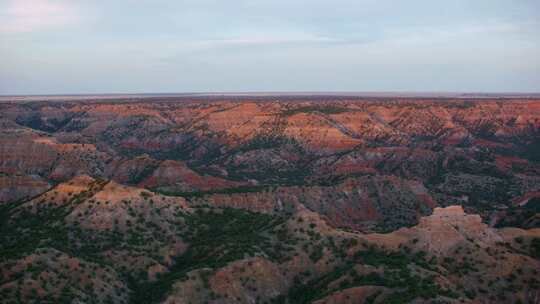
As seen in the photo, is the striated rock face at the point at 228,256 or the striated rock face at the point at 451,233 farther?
the striated rock face at the point at 451,233

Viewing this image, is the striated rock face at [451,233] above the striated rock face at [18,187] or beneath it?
above

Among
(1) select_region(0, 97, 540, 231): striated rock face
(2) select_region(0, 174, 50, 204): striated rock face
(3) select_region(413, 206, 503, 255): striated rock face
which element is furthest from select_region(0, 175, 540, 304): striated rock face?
(2) select_region(0, 174, 50, 204): striated rock face

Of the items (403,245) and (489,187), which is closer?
(403,245)

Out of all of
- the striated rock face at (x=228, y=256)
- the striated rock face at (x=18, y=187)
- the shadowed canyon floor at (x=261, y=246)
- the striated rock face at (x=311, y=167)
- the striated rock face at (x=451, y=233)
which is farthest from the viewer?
the striated rock face at (x=311, y=167)

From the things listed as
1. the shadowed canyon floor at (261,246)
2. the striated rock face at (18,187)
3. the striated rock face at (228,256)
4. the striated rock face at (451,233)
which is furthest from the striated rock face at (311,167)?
the striated rock face at (228,256)

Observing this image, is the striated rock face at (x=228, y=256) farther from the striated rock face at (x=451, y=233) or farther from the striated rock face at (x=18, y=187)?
the striated rock face at (x=18, y=187)

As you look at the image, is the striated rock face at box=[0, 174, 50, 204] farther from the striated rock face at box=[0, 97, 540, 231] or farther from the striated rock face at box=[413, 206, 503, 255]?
the striated rock face at box=[413, 206, 503, 255]

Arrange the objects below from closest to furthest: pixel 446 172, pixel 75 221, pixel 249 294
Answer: pixel 249 294 → pixel 75 221 → pixel 446 172

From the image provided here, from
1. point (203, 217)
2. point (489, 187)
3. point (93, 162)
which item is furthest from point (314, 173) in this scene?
point (203, 217)

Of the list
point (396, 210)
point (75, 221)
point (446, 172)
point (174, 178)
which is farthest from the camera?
point (446, 172)

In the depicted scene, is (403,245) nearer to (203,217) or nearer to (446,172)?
(203,217)

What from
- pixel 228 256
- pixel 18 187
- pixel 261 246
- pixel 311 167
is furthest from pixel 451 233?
pixel 311 167
